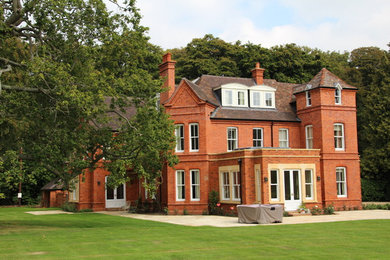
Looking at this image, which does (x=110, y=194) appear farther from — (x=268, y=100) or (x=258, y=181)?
(x=268, y=100)

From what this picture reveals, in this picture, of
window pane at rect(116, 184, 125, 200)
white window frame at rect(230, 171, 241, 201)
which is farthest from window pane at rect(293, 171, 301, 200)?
window pane at rect(116, 184, 125, 200)

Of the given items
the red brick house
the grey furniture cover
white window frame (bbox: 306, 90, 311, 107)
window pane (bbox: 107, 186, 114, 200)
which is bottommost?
the grey furniture cover

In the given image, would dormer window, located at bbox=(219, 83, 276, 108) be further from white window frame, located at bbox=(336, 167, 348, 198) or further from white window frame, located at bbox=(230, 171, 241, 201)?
white window frame, located at bbox=(336, 167, 348, 198)

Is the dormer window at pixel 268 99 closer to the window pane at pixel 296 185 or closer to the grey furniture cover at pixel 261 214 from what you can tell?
the window pane at pixel 296 185

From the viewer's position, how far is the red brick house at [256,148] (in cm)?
2822

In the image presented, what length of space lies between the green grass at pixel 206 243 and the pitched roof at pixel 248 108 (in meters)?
14.7

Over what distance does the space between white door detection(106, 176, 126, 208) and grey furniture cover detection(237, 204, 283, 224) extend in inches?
627

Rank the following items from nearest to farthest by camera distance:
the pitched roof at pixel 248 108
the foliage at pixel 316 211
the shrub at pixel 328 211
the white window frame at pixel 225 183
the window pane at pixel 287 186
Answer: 1. the foliage at pixel 316 211
2. the window pane at pixel 287 186
3. the shrub at pixel 328 211
4. the white window frame at pixel 225 183
5. the pitched roof at pixel 248 108

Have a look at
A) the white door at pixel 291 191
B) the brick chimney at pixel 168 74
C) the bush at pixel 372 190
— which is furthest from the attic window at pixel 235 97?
the bush at pixel 372 190

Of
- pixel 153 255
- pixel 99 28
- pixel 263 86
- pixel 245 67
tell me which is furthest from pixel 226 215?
pixel 245 67

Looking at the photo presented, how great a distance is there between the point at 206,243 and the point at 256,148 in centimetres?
1447

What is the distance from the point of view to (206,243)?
14.7 metres

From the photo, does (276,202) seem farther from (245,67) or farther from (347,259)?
(245,67)

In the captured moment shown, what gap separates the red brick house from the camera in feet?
92.6
